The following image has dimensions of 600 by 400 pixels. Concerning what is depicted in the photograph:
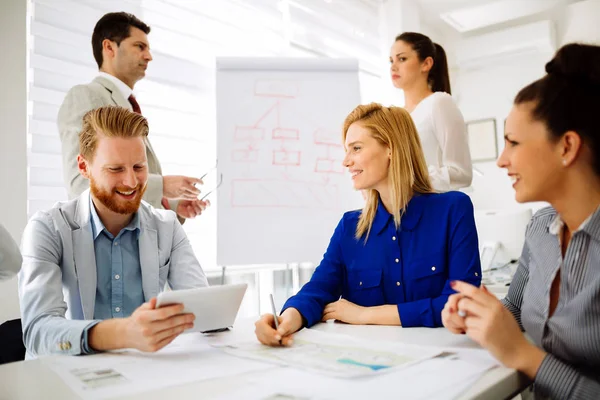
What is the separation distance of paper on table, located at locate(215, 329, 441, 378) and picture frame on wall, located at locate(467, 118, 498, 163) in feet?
14.6

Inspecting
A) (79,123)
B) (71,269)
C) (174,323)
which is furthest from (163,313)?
(79,123)

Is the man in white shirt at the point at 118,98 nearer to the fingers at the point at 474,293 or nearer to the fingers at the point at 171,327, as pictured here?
the fingers at the point at 171,327

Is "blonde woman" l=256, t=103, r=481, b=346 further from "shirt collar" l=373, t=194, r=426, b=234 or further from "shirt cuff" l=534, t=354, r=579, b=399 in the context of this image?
"shirt cuff" l=534, t=354, r=579, b=399

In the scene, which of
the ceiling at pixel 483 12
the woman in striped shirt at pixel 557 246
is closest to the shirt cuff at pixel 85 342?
the woman in striped shirt at pixel 557 246

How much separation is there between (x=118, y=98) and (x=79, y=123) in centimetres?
20

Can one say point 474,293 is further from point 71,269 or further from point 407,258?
point 71,269

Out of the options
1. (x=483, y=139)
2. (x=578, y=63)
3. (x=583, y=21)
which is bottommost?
(x=578, y=63)

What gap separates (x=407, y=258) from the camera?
4.82ft

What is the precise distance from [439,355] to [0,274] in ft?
2.69

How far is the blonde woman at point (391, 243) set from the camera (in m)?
1.32

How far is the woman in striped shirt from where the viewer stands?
0.85 meters

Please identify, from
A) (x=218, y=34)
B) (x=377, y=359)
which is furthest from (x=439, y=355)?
(x=218, y=34)

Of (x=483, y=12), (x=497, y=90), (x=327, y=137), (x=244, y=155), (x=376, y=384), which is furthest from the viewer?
(x=497, y=90)

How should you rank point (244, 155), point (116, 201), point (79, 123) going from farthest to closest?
point (244, 155) < point (79, 123) < point (116, 201)
